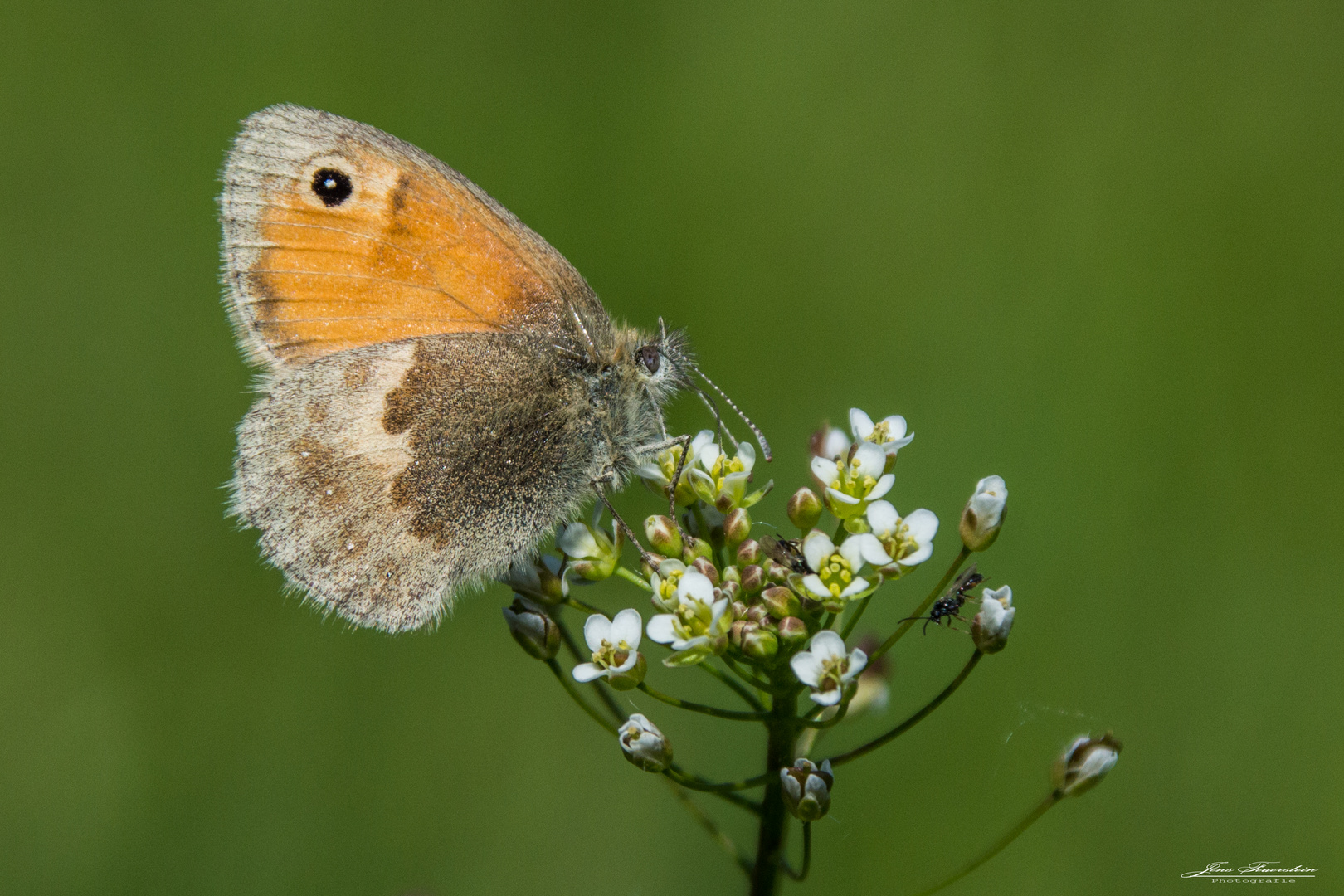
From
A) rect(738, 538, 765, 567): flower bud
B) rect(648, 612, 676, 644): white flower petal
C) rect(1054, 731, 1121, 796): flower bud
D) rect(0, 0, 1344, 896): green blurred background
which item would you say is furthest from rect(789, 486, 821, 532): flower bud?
rect(0, 0, 1344, 896): green blurred background

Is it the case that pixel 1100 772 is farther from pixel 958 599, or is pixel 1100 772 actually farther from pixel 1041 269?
pixel 1041 269

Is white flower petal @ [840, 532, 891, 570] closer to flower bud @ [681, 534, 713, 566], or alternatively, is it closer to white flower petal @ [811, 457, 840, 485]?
white flower petal @ [811, 457, 840, 485]

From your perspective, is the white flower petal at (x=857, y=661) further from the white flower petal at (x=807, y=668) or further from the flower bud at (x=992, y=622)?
the flower bud at (x=992, y=622)

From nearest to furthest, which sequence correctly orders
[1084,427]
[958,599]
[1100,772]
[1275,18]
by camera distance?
[1100,772] → [958,599] → [1084,427] → [1275,18]

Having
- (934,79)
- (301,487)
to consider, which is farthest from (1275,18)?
(301,487)

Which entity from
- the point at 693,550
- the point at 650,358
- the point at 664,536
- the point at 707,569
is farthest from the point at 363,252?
the point at 707,569
